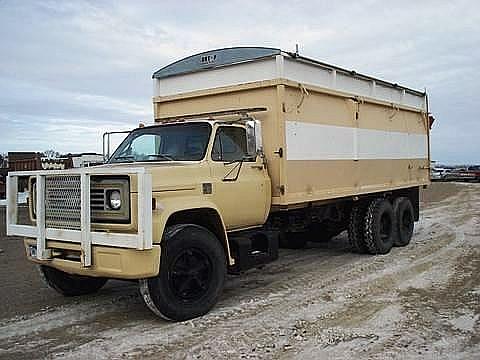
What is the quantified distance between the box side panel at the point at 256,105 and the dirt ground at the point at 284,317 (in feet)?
5.65

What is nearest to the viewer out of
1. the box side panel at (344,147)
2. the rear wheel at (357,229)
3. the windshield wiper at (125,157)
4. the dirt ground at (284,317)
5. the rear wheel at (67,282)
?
the dirt ground at (284,317)

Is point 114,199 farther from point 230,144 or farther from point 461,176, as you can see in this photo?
point 461,176

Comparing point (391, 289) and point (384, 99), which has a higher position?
point (384, 99)

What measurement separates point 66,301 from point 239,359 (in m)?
3.20

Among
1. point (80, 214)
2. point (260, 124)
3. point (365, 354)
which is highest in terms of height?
point (260, 124)

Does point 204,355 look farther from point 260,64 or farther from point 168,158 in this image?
point 260,64

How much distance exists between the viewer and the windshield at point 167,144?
6.94 m

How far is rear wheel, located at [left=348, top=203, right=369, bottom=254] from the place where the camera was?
34.0 feet

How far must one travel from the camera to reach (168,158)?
22.7 feet

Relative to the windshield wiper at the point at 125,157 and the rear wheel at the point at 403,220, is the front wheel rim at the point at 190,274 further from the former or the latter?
the rear wheel at the point at 403,220

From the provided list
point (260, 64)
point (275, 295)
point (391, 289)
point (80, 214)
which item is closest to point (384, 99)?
point (260, 64)

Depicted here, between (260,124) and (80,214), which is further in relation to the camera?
(260,124)

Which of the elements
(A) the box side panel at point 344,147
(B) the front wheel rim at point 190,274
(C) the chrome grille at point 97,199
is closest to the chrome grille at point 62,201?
(C) the chrome grille at point 97,199

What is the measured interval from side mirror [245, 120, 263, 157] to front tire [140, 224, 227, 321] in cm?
154
